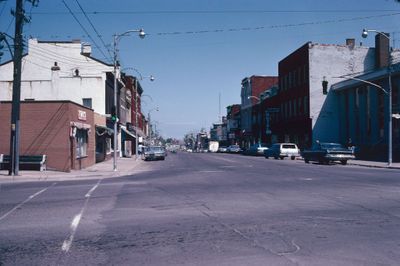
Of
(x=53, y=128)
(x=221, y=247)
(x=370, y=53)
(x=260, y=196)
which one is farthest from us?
(x=370, y=53)

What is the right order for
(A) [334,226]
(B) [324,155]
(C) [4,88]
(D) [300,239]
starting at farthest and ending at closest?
1. (C) [4,88]
2. (B) [324,155]
3. (A) [334,226]
4. (D) [300,239]

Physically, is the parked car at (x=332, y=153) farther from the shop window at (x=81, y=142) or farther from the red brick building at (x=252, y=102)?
the red brick building at (x=252, y=102)

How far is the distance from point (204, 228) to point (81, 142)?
83.2ft

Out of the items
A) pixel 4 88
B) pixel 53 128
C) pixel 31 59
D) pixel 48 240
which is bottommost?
pixel 48 240

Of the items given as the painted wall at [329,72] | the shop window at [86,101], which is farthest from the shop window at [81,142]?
the painted wall at [329,72]

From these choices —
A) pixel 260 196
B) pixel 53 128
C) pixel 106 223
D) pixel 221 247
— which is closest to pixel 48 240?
pixel 106 223

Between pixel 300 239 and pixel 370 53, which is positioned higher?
pixel 370 53

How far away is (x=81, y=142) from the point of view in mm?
33062

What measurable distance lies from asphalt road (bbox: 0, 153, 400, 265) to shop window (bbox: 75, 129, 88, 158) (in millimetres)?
16186

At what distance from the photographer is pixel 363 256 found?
687 centimetres

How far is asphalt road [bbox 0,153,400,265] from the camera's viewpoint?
6957 mm

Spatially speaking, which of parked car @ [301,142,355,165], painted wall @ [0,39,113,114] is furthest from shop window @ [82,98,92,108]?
parked car @ [301,142,355,165]

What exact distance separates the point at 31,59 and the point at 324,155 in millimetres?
31099

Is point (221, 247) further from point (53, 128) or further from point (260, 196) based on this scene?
point (53, 128)
